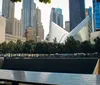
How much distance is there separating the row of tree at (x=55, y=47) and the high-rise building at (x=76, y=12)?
6539 centimetres

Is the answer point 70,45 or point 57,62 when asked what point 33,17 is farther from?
point 57,62

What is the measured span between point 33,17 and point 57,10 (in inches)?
901

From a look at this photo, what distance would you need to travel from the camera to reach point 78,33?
61.8m

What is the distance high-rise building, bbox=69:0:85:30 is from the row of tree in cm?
6539

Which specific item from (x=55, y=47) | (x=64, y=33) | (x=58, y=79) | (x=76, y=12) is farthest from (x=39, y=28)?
(x=58, y=79)

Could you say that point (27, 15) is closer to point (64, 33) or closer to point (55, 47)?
point (64, 33)

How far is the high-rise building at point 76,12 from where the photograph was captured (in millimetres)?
114438

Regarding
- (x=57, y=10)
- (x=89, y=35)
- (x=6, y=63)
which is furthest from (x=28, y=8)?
(x=6, y=63)

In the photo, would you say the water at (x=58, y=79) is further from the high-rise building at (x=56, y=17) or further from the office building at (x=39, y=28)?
the high-rise building at (x=56, y=17)

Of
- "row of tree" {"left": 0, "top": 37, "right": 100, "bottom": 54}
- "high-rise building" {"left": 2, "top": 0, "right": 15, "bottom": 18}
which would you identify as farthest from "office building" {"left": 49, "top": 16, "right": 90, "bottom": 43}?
"high-rise building" {"left": 2, "top": 0, "right": 15, "bottom": 18}

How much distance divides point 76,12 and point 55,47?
2860 inches

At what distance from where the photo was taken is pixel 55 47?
47312 millimetres

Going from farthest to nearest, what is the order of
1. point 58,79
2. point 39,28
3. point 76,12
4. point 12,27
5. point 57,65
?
1. point 39,28
2. point 12,27
3. point 76,12
4. point 57,65
5. point 58,79

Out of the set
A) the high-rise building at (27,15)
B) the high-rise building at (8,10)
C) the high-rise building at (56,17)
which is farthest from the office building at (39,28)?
the high-rise building at (8,10)
